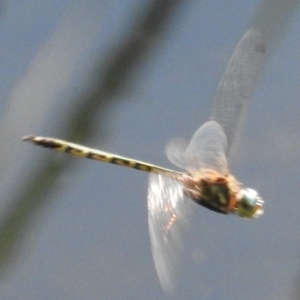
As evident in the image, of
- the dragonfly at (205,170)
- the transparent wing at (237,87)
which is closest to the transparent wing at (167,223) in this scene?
the dragonfly at (205,170)

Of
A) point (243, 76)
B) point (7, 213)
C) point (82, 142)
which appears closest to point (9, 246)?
point (7, 213)

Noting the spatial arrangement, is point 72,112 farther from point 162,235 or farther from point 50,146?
point 162,235

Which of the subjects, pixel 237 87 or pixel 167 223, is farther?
pixel 237 87

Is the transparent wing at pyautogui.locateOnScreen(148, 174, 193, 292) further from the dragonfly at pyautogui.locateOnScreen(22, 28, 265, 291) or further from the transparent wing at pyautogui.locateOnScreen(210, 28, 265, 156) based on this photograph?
the transparent wing at pyautogui.locateOnScreen(210, 28, 265, 156)

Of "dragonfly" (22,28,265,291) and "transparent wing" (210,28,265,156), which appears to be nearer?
"dragonfly" (22,28,265,291)

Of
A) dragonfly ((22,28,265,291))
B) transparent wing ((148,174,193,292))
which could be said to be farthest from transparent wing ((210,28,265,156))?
transparent wing ((148,174,193,292))

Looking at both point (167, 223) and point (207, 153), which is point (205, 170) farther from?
point (167, 223)

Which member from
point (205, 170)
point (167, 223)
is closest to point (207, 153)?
point (205, 170)
